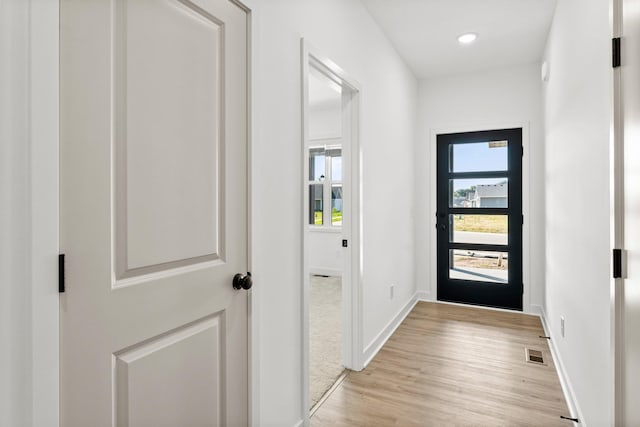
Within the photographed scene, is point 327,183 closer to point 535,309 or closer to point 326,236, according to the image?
point 326,236

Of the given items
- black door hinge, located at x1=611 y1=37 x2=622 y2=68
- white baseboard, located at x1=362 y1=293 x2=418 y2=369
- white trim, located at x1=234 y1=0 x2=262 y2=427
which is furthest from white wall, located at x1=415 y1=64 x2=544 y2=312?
white trim, located at x1=234 y1=0 x2=262 y2=427

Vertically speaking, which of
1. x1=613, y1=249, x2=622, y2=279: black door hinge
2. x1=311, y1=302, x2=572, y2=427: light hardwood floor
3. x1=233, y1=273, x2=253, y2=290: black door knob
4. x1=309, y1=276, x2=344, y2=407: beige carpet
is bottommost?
x1=311, y1=302, x2=572, y2=427: light hardwood floor

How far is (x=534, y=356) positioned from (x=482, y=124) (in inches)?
97.8

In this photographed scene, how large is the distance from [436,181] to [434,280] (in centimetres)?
120

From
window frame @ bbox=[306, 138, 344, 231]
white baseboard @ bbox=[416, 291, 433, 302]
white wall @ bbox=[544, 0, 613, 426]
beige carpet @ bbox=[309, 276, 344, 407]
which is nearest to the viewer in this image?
white wall @ bbox=[544, 0, 613, 426]

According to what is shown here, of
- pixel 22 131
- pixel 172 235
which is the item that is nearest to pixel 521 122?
pixel 172 235

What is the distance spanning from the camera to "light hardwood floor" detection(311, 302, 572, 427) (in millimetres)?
2033

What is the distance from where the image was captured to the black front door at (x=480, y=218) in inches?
157

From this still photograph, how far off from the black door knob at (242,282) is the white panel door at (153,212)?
0.09ft

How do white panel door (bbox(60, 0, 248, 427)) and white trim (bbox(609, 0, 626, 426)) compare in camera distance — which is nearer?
white panel door (bbox(60, 0, 248, 427))

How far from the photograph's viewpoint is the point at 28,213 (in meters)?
0.78

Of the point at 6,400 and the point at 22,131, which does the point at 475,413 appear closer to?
the point at 6,400

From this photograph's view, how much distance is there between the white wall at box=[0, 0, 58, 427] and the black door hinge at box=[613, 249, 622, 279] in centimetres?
166

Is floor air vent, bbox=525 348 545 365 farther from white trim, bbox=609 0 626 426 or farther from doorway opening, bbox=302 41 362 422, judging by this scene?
white trim, bbox=609 0 626 426
